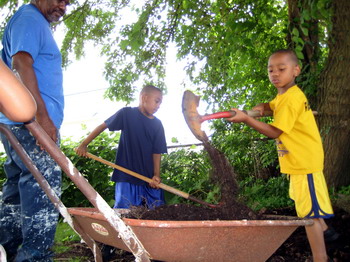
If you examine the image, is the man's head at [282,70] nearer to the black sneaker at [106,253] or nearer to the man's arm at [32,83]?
the man's arm at [32,83]

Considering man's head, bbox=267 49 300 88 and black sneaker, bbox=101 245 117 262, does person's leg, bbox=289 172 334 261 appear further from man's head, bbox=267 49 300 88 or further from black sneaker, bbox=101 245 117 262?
black sneaker, bbox=101 245 117 262

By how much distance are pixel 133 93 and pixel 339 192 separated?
3.91m

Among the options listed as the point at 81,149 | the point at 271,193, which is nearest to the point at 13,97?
the point at 81,149

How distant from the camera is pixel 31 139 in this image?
7.62ft

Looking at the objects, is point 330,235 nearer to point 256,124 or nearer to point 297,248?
point 297,248

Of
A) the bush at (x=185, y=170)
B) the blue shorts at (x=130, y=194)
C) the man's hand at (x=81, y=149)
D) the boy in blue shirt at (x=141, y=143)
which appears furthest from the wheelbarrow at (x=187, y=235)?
the bush at (x=185, y=170)

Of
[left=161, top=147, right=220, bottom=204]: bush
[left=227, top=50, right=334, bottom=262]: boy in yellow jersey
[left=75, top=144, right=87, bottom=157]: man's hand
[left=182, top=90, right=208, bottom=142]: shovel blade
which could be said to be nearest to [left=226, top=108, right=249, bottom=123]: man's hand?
[left=227, top=50, right=334, bottom=262]: boy in yellow jersey

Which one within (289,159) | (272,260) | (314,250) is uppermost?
(289,159)

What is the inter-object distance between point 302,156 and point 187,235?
45.9 inches

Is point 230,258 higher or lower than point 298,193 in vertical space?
lower

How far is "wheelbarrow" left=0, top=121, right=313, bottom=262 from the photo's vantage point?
1.70 metres

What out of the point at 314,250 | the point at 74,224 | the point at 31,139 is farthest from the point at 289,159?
the point at 31,139

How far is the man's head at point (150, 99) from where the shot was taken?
11.9 feet

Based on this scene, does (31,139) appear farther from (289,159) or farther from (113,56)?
(113,56)
